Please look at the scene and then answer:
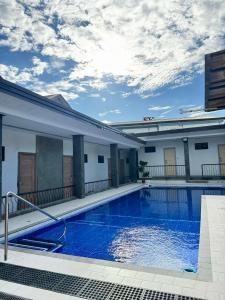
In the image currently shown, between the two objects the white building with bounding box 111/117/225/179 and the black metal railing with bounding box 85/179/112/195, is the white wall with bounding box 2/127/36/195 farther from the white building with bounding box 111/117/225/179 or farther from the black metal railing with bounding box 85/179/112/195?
the white building with bounding box 111/117/225/179

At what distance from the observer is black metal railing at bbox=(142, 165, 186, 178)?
19455mm

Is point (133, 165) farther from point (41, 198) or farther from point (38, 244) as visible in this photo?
point (38, 244)

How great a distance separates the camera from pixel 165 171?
1994 centimetres

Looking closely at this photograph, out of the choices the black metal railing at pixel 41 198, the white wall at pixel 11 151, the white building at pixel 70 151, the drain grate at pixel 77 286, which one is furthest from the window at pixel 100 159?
the drain grate at pixel 77 286

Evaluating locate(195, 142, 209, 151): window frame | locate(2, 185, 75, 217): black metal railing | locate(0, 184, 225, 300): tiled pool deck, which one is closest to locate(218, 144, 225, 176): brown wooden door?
locate(195, 142, 209, 151): window frame

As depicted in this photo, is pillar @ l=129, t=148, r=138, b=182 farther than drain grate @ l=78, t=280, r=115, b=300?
Yes

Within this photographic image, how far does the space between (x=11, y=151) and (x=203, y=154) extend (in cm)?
1523

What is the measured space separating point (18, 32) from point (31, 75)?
6.10 m

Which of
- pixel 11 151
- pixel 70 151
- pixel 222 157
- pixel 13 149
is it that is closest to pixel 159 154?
pixel 222 157

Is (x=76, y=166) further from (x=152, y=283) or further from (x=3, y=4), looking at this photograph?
(x=152, y=283)

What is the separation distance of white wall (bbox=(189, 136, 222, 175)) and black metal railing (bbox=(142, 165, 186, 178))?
948mm

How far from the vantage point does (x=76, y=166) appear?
11.3 m

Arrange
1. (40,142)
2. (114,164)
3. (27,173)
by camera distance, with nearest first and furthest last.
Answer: (27,173)
(40,142)
(114,164)

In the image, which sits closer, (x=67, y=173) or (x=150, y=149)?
(x=67, y=173)
